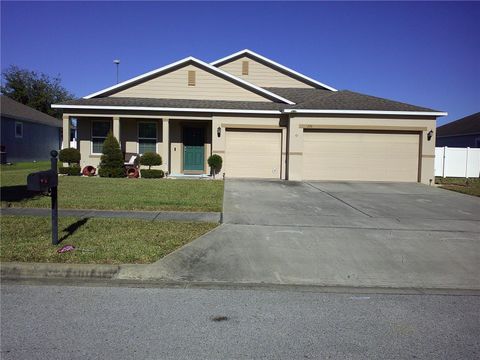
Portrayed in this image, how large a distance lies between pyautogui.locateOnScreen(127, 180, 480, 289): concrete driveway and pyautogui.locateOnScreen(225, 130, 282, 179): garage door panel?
25.6 feet

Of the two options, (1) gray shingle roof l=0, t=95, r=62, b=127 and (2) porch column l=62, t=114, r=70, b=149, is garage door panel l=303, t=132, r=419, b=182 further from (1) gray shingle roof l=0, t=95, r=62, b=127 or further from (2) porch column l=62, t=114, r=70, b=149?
(1) gray shingle roof l=0, t=95, r=62, b=127

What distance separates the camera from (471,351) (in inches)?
163

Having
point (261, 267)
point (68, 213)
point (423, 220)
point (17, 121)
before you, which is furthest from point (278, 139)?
point (17, 121)

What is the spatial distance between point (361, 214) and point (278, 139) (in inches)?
399

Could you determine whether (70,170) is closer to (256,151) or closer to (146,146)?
(146,146)

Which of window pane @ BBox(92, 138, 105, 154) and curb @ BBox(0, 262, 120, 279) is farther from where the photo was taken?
window pane @ BBox(92, 138, 105, 154)

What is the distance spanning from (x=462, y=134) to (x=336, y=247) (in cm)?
3015

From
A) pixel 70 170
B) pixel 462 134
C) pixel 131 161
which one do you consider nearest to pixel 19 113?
pixel 70 170

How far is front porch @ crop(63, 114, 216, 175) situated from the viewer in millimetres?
20828

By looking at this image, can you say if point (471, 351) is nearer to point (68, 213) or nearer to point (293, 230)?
point (293, 230)

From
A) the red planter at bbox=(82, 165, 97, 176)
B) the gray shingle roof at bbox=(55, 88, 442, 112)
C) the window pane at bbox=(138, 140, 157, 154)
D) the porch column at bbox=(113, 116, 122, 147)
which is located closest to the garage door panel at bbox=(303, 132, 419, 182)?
the gray shingle roof at bbox=(55, 88, 442, 112)

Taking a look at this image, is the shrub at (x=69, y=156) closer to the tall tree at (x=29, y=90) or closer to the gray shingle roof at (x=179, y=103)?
the gray shingle roof at (x=179, y=103)

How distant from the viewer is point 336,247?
7832mm

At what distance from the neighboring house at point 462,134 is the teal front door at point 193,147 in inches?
844
